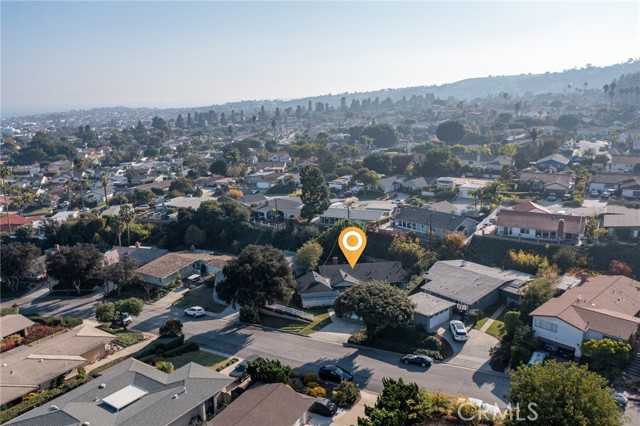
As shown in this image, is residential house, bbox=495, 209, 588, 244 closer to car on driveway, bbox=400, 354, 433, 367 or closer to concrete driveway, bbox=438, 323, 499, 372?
concrete driveway, bbox=438, 323, 499, 372

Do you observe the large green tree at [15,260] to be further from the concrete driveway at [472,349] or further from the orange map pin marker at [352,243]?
the concrete driveway at [472,349]

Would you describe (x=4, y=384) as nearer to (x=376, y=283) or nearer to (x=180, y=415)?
(x=180, y=415)

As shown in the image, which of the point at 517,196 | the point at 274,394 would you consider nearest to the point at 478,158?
the point at 517,196

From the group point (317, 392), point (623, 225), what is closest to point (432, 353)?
point (317, 392)

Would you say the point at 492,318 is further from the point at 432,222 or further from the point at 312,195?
the point at 312,195

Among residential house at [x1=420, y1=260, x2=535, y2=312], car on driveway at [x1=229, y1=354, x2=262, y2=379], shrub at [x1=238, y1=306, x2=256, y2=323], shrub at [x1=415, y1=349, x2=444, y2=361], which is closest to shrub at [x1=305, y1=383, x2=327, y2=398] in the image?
car on driveway at [x1=229, y1=354, x2=262, y2=379]

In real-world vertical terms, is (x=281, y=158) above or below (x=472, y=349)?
above
